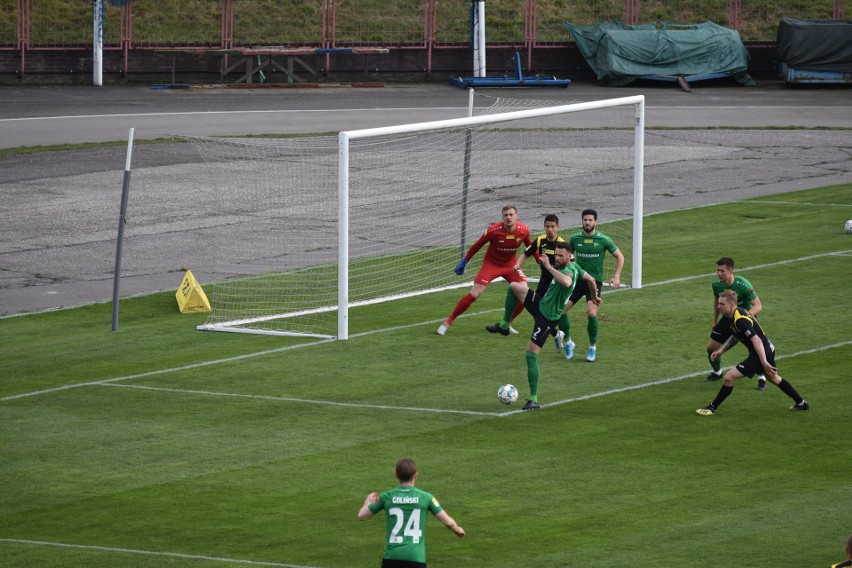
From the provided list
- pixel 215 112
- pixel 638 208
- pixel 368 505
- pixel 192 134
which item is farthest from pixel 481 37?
pixel 368 505

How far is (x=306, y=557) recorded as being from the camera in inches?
523

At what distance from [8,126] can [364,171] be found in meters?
11.6

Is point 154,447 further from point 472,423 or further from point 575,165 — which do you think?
point 575,165

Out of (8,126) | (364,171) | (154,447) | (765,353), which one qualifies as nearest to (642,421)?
(765,353)

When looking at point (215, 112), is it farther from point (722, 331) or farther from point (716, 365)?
point (722, 331)

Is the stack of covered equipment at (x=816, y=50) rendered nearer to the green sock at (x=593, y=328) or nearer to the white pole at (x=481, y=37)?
the white pole at (x=481, y=37)

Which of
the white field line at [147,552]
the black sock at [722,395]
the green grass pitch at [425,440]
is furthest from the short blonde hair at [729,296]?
A: the white field line at [147,552]

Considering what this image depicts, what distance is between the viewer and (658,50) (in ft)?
167

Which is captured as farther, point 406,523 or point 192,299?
point 192,299

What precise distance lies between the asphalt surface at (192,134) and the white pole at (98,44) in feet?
2.21

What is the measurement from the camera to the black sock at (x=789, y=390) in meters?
18.0

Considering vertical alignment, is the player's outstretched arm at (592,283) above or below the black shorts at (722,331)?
above

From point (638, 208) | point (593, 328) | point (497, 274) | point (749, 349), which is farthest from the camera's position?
point (638, 208)

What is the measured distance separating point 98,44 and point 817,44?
24.8 metres
